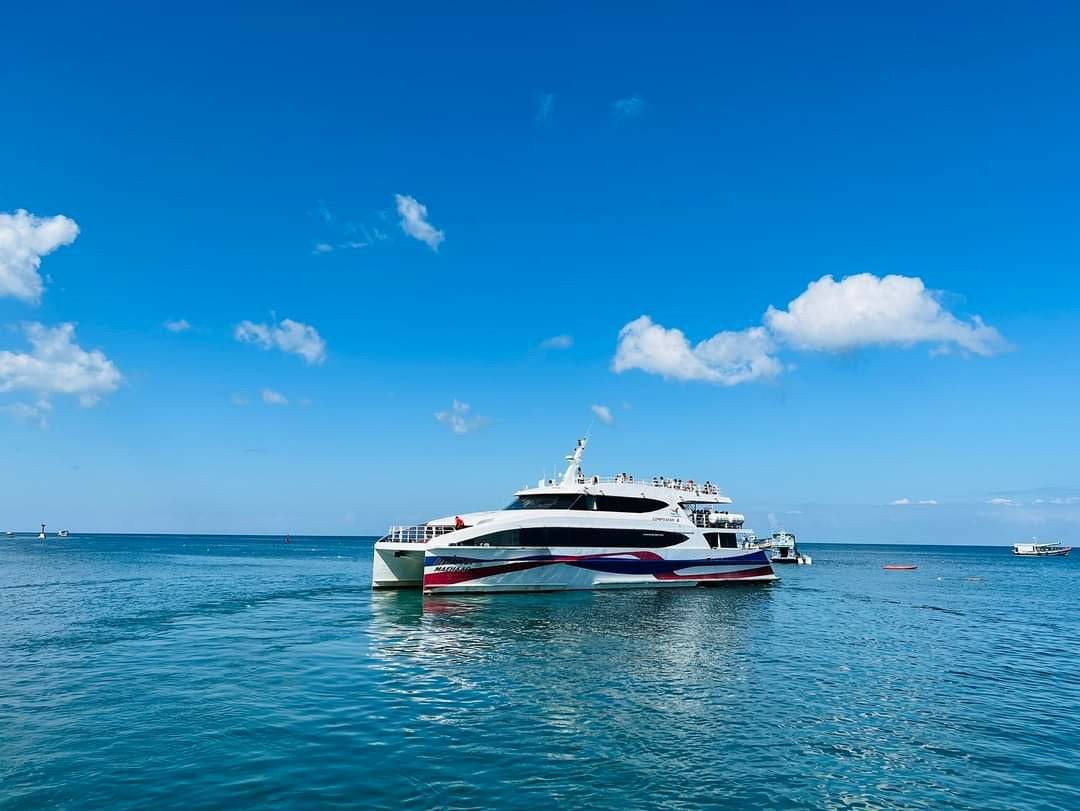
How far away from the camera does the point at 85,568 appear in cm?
6588

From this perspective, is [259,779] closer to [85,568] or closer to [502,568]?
[502,568]

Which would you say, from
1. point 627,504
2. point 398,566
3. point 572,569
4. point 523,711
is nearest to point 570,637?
point 523,711

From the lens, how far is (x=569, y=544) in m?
38.9

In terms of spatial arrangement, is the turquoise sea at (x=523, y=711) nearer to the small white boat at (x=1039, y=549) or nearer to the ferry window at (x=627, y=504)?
the ferry window at (x=627, y=504)

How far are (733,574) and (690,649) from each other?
25428 millimetres

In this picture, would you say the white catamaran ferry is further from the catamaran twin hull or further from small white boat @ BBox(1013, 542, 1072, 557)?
small white boat @ BBox(1013, 542, 1072, 557)

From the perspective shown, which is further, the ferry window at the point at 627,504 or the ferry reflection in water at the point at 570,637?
A: the ferry window at the point at 627,504

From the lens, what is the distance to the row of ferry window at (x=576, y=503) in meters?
39.3

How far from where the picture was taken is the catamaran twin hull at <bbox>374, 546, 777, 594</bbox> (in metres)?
35.7

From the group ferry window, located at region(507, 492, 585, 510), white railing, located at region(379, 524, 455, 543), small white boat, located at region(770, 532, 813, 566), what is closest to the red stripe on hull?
ferry window, located at region(507, 492, 585, 510)

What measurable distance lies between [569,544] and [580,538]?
2.96ft

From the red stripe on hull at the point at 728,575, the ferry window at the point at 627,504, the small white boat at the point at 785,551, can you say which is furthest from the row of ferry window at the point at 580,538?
the small white boat at the point at 785,551

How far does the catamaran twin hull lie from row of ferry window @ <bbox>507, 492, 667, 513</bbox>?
104 inches

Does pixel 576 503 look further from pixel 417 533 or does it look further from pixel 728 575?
pixel 728 575
